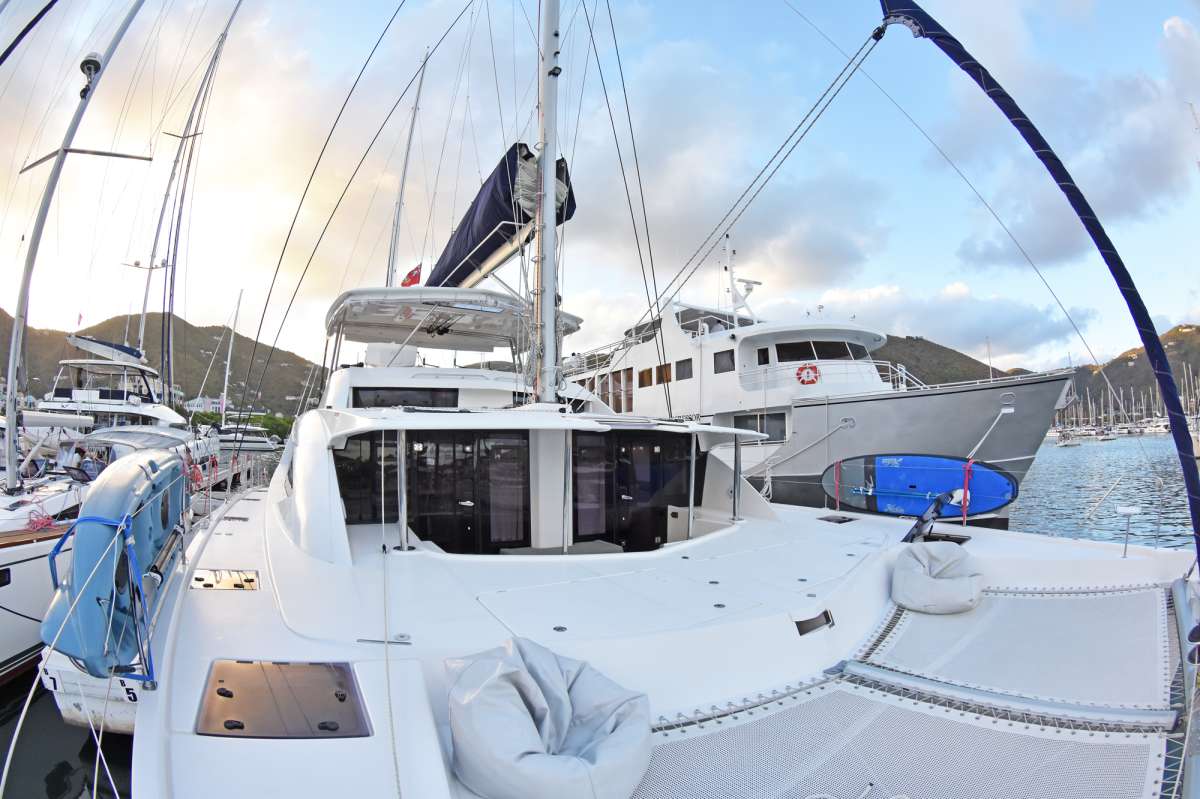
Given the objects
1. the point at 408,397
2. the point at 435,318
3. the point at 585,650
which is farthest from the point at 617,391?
the point at 585,650

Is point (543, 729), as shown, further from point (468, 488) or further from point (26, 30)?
point (26, 30)

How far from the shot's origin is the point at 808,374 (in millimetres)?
14969

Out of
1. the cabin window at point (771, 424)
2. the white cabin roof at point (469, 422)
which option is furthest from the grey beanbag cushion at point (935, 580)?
the cabin window at point (771, 424)

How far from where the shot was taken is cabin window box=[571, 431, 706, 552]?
5.32m

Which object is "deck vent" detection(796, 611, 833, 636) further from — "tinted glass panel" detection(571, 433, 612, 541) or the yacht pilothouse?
the yacht pilothouse

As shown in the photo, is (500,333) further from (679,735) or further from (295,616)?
(679,735)

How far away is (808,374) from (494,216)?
10.2m

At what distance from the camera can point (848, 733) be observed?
7.70 feet

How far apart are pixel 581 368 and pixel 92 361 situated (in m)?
15.1

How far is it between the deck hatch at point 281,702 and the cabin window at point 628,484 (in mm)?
3096

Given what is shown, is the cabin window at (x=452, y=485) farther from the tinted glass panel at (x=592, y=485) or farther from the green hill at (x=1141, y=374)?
the green hill at (x=1141, y=374)

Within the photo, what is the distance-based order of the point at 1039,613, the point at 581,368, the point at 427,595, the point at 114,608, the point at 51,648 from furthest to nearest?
1. the point at 581,368
2. the point at 1039,613
3. the point at 427,595
4. the point at 114,608
5. the point at 51,648

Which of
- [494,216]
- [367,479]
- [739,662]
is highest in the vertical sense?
[494,216]

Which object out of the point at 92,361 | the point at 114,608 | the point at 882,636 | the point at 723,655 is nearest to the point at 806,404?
the point at 882,636
